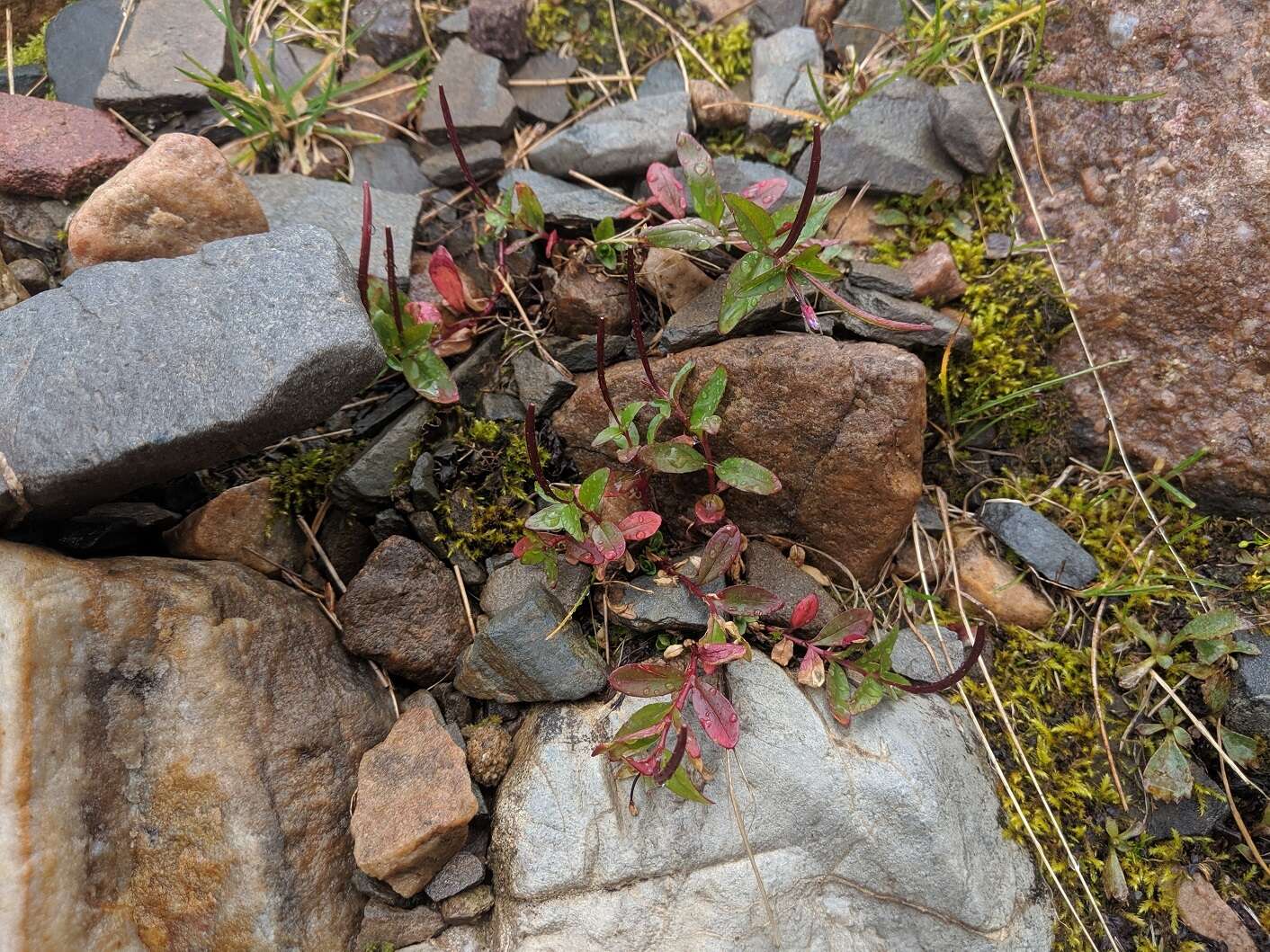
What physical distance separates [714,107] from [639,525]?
1970mm

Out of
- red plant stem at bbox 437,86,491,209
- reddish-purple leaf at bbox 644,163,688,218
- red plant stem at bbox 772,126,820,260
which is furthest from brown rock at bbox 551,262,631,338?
red plant stem at bbox 772,126,820,260

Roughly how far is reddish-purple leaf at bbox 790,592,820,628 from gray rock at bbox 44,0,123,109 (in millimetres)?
3577

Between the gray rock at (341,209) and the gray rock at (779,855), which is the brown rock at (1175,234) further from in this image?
the gray rock at (341,209)

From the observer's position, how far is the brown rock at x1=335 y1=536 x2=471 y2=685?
297 centimetres

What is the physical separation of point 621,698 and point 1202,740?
202 centimetres

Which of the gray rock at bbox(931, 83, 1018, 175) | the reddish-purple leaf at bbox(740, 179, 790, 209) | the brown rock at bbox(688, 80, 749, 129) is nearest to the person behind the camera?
the reddish-purple leaf at bbox(740, 179, 790, 209)

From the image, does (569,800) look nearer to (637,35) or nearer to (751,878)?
(751,878)

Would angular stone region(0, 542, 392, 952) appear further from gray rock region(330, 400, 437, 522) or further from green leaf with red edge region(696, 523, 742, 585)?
green leaf with red edge region(696, 523, 742, 585)

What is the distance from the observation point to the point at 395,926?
2.63 m

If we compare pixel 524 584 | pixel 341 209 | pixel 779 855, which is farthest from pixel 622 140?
pixel 779 855

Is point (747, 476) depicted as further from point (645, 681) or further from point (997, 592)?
point (997, 592)

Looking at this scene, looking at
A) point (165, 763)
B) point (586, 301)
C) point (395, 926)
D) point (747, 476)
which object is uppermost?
point (586, 301)

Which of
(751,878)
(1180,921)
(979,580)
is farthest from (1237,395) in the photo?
(751,878)

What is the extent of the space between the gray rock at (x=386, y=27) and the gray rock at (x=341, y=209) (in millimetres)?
794
